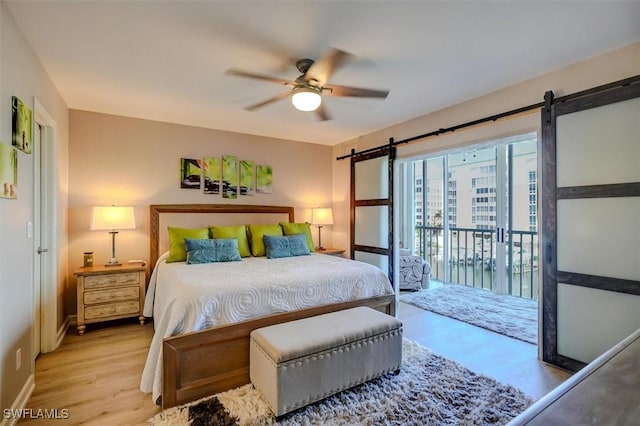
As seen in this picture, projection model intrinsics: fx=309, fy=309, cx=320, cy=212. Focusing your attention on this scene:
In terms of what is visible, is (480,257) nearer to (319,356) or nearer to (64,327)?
(319,356)

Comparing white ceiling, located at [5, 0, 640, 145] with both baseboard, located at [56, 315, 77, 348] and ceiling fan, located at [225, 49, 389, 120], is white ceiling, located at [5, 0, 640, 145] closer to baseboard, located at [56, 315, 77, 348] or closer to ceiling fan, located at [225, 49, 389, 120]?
ceiling fan, located at [225, 49, 389, 120]

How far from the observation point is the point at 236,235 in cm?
404

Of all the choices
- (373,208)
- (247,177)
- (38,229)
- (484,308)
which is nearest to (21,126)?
(38,229)

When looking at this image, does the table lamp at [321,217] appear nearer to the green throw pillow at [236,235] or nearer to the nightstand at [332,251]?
the nightstand at [332,251]

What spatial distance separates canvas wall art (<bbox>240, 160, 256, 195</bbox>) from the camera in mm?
4676

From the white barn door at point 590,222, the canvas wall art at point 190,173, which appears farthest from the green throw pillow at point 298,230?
the white barn door at point 590,222

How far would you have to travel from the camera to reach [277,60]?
2.44 metres

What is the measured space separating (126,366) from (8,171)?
1.76 metres

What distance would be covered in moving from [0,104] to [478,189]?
6.00 m

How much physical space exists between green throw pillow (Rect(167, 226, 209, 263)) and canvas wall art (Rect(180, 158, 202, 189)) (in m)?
0.74

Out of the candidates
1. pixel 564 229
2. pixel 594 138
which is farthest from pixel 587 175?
pixel 564 229

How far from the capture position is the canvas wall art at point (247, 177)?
184 inches

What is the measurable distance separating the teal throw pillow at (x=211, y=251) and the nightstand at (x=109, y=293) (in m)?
0.64

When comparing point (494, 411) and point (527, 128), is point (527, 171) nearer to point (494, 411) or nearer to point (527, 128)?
point (527, 128)
